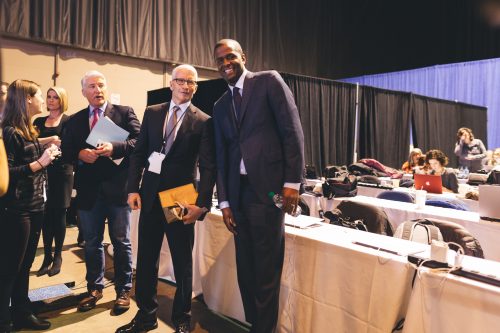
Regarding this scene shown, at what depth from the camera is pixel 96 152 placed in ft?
8.07

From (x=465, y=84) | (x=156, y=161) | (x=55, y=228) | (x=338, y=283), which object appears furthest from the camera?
(x=465, y=84)

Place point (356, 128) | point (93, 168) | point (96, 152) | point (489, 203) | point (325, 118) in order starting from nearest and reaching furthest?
1. point (96, 152)
2. point (93, 168)
3. point (489, 203)
4. point (325, 118)
5. point (356, 128)

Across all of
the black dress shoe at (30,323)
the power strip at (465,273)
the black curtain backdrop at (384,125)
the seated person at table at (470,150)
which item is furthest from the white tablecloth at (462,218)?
the black curtain backdrop at (384,125)

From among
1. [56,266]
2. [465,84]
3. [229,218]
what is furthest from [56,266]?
[465,84]

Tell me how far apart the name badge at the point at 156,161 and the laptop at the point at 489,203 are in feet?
6.93

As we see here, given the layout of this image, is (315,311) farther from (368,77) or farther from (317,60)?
(368,77)

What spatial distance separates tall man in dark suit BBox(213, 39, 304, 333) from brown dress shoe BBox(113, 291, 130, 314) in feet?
3.57

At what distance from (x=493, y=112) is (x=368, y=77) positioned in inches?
135

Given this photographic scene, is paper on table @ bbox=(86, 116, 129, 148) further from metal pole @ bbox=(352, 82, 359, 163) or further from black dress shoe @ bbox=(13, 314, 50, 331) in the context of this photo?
metal pole @ bbox=(352, 82, 359, 163)

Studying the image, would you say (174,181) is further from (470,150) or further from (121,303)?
(470,150)

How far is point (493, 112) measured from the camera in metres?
10.3

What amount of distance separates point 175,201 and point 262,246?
1.82 feet

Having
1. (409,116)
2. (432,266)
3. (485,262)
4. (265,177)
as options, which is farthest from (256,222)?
(409,116)

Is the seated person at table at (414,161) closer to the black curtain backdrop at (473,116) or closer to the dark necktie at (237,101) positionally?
the black curtain backdrop at (473,116)
